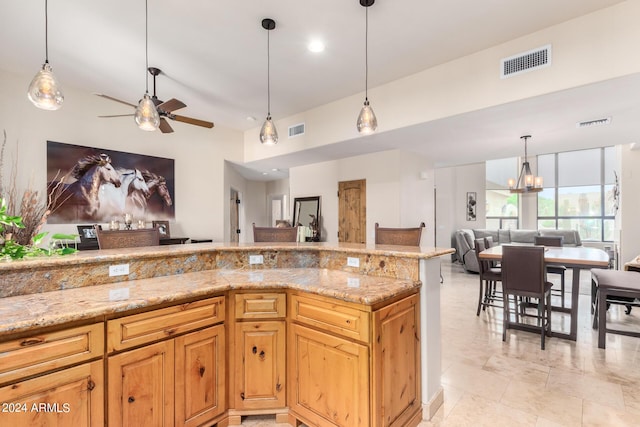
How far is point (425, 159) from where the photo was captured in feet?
19.6

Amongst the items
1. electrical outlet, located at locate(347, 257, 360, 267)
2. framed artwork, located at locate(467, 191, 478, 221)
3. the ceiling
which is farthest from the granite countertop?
framed artwork, located at locate(467, 191, 478, 221)

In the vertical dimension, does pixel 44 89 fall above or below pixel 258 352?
above

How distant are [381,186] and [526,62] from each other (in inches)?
109

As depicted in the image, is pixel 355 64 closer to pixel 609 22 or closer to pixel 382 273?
pixel 609 22

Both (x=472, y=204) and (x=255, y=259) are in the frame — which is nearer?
(x=255, y=259)

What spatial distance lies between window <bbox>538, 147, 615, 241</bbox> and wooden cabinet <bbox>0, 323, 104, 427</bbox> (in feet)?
36.7

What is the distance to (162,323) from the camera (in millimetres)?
1602

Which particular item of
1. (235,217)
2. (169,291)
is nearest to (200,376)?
Result: (169,291)

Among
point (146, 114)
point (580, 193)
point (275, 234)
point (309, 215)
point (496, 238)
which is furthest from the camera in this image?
point (580, 193)

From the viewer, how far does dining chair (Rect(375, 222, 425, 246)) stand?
9.43 ft

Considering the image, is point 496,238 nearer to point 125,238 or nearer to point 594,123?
point 594,123

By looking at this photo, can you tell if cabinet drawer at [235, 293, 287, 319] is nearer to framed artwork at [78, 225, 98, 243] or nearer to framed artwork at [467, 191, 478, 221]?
framed artwork at [78, 225, 98, 243]

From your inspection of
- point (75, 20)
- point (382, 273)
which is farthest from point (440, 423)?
point (75, 20)

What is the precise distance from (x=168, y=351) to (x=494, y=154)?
6.26 m
